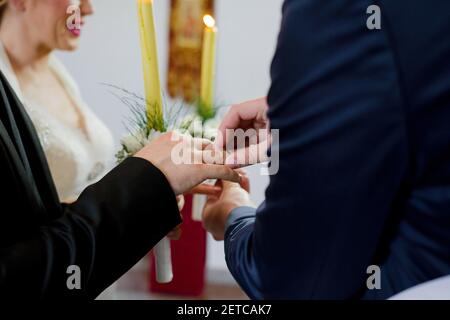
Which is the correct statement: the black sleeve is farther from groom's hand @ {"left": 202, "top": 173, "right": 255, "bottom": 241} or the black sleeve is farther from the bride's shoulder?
the bride's shoulder

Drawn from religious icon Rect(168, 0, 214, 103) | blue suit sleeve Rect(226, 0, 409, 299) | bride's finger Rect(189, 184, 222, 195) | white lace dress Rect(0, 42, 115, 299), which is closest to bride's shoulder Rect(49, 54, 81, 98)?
white lace dress Rect(0, 42, 115, 299)

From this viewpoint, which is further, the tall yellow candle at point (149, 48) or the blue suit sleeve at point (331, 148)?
the tall yellow candle at point (149, 48)

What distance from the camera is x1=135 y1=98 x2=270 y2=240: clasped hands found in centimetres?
57

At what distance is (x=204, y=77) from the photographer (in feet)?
2.32

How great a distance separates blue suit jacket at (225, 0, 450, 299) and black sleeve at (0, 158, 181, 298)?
0.48 feet

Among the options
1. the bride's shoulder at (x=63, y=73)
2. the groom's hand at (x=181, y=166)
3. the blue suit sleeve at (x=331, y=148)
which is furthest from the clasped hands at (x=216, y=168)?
the bride's shoulder at (x=63, y=73)

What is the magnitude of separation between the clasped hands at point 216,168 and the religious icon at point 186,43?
16 cm

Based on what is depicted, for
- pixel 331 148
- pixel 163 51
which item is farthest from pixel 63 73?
pixel 331 148

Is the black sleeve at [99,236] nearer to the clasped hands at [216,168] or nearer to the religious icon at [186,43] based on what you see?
the clasped hands at [216,168]

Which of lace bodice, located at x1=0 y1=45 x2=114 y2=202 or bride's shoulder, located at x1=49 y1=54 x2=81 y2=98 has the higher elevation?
bride's shoulder, located at x1=49 y1=54 x2=81 y2=98

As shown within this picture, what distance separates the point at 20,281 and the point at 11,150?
129 millimetres

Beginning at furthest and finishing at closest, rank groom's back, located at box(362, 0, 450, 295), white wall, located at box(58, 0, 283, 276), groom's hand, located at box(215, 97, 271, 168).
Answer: white wall, located at box(58, 0, 283, 276)
groom's hand, located at box(215, 97, 271, 168)
groom's back, located at box(362, 0, 450, 295)

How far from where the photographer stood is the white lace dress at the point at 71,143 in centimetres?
83
